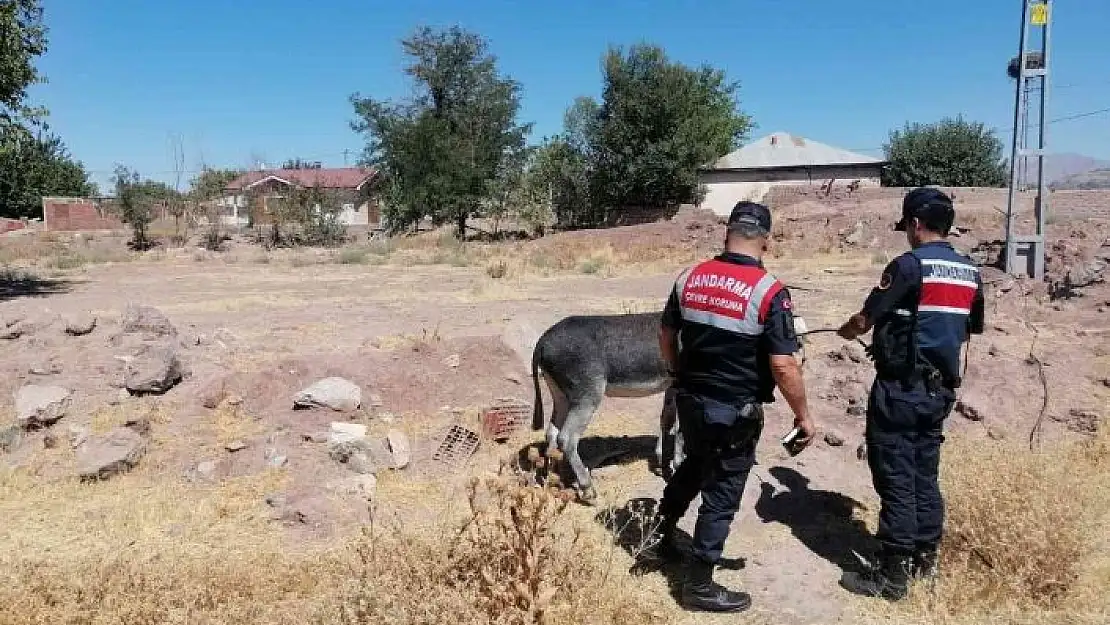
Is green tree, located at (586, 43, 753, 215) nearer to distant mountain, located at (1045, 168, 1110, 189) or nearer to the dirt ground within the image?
distant mountain, located at (1045, 168, 1110, 189)

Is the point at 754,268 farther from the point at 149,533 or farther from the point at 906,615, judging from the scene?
the point at 149,533

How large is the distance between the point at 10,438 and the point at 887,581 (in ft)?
21.9

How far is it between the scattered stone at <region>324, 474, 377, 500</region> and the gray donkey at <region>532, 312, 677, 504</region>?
1344mm

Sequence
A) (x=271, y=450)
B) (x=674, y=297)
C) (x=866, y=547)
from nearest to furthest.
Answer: (x=674, y=297)
(x=866, y=547)
(x=271, y=450)

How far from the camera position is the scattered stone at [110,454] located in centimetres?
573

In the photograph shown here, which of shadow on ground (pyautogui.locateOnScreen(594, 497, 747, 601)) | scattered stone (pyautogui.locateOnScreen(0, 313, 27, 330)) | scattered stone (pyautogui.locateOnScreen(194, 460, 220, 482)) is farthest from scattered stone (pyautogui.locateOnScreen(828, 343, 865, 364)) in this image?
scattered stone (pyautogui.locateOnScreen(0, 313, 27, 330))

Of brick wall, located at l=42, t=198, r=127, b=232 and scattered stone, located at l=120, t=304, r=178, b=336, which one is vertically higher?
brick wall, located at l=42, t=198, r=127, b=232

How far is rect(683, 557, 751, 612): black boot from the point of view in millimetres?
3764

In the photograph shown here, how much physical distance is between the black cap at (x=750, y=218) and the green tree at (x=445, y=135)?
2921cm

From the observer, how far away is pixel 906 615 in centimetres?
378

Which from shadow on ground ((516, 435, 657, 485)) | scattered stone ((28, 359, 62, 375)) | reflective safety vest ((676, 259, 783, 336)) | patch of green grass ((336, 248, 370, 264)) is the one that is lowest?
shadow on ground ((516, 435, 657, 485))

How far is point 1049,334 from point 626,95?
28264 mm

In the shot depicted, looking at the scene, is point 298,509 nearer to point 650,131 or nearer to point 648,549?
point 648,549

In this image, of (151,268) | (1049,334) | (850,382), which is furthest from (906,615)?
(151,268)
